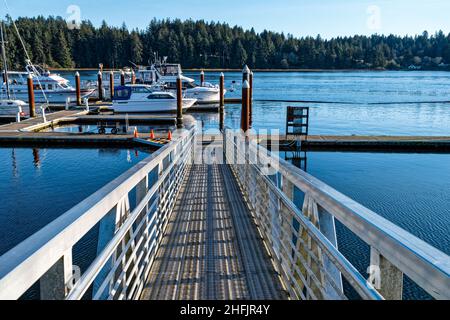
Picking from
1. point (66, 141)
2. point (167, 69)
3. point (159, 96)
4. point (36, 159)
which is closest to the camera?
point (36, 159)

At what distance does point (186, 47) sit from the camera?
478ft

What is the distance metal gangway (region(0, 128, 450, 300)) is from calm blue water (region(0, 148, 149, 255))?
538cm

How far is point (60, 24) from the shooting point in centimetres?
15388

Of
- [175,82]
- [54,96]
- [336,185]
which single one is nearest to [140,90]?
[175,82]

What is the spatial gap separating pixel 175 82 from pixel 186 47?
10633 centimetres

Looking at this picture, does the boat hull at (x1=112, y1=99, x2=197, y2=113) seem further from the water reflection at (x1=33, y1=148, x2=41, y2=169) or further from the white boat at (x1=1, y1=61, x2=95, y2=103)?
the water reflection at (x1=33, y1=148, x2=41, y2=169)

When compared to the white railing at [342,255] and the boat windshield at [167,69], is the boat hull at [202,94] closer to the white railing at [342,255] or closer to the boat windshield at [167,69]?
the boat windshield at [167,69]

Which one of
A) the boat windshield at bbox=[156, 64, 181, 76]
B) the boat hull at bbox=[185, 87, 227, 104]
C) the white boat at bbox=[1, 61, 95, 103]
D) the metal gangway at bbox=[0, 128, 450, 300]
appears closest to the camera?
the metal gangway at bbox=[0, 128, 450, 300]

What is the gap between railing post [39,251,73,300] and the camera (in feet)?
6.58

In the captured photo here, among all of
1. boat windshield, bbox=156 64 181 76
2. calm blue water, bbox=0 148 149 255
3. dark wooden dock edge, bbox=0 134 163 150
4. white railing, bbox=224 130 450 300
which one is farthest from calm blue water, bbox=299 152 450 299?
boat windshield, bbox=156 64 181 76

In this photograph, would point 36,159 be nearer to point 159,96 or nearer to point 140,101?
point 140,101

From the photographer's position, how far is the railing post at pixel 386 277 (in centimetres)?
201

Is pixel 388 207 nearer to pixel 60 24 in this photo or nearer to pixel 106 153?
pixel 106 153
